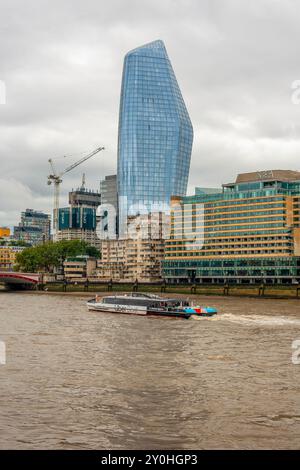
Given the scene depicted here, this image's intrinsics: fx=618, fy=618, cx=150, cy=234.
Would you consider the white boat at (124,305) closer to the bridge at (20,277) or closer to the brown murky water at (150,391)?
the brown murky water at (150,391)

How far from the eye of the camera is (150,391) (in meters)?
30.6

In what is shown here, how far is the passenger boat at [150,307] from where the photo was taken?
77688mm

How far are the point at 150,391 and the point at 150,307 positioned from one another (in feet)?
169

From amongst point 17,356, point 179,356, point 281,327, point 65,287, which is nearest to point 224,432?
point 179,356

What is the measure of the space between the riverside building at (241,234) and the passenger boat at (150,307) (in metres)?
72.1

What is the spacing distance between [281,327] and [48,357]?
90.4 feet

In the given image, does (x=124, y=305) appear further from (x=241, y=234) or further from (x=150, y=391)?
(x=241, y=234)

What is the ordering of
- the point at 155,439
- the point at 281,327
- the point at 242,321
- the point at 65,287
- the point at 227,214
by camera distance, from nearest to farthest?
the point at 155,439
the point at 281,327
the point at 242,321
the point at 227,214
the point at 65,287

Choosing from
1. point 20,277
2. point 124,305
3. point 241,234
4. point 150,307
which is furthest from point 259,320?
point 20,277

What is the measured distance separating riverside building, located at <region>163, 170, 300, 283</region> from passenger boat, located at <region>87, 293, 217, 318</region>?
72.1 m

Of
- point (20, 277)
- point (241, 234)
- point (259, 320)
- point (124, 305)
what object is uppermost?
point (241, 234)

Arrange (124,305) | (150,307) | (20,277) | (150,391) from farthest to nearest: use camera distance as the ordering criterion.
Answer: (20,277) < (124,305) < (150,307) < (150,391)

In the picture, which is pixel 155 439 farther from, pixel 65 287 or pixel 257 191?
pixel 65 287

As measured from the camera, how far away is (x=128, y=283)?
175m
